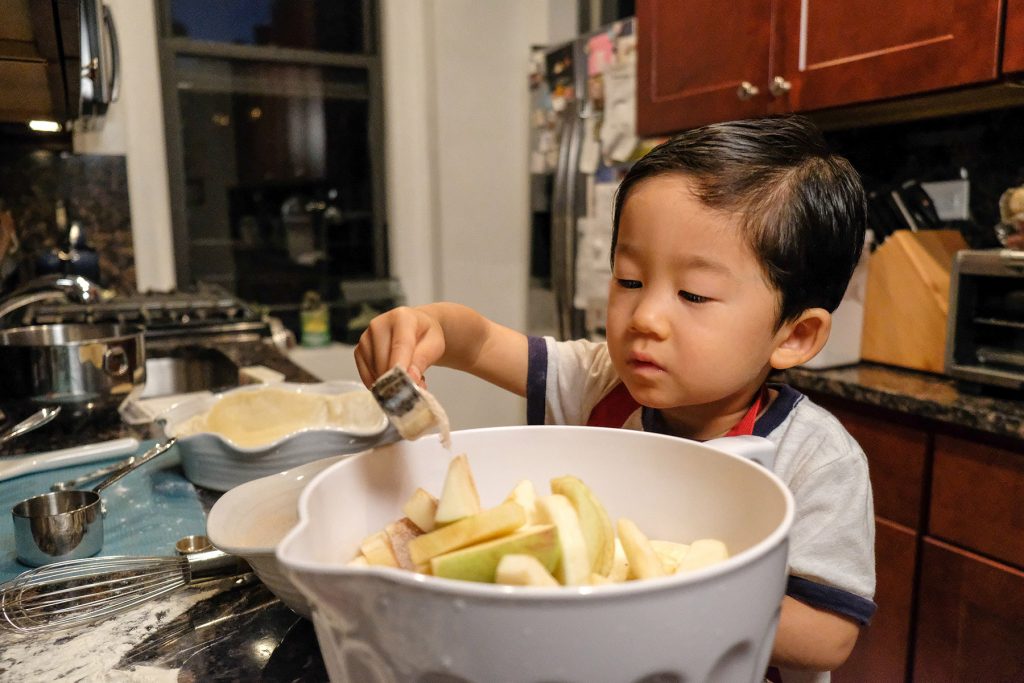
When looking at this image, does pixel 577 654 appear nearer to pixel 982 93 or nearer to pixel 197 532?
pixel 197 532

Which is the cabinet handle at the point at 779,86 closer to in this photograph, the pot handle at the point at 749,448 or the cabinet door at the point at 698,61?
the cabinet door at the point at 698,61

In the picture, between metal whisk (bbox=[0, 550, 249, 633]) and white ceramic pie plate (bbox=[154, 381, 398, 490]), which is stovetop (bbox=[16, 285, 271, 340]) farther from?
metal whisk (bbox=[0, 550, 249, 633])

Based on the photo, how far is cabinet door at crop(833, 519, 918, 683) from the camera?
1456mm

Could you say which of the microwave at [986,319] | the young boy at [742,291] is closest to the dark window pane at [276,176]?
the microwave at [986,319]

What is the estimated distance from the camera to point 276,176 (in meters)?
3.10

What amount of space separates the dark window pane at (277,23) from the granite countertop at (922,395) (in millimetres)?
2439

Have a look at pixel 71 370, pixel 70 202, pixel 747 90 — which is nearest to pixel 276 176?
pixel 70 202

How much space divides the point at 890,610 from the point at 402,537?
1.44 metres

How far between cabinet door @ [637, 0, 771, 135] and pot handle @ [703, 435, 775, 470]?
5.19ft

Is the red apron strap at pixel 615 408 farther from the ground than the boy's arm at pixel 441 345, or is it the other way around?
the boy's arm at pixel 441 345

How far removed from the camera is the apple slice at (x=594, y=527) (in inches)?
14.2

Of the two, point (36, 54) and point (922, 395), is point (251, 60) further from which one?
point (922, 395)

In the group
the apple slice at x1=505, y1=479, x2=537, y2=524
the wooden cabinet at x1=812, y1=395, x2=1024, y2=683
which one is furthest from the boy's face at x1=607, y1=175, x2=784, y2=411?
the wooden cabinet at x1=812, y1=395, x2=1024, y2=683

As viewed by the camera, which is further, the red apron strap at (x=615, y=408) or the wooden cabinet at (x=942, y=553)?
the wooden cabinet at (x=942, y=553)
